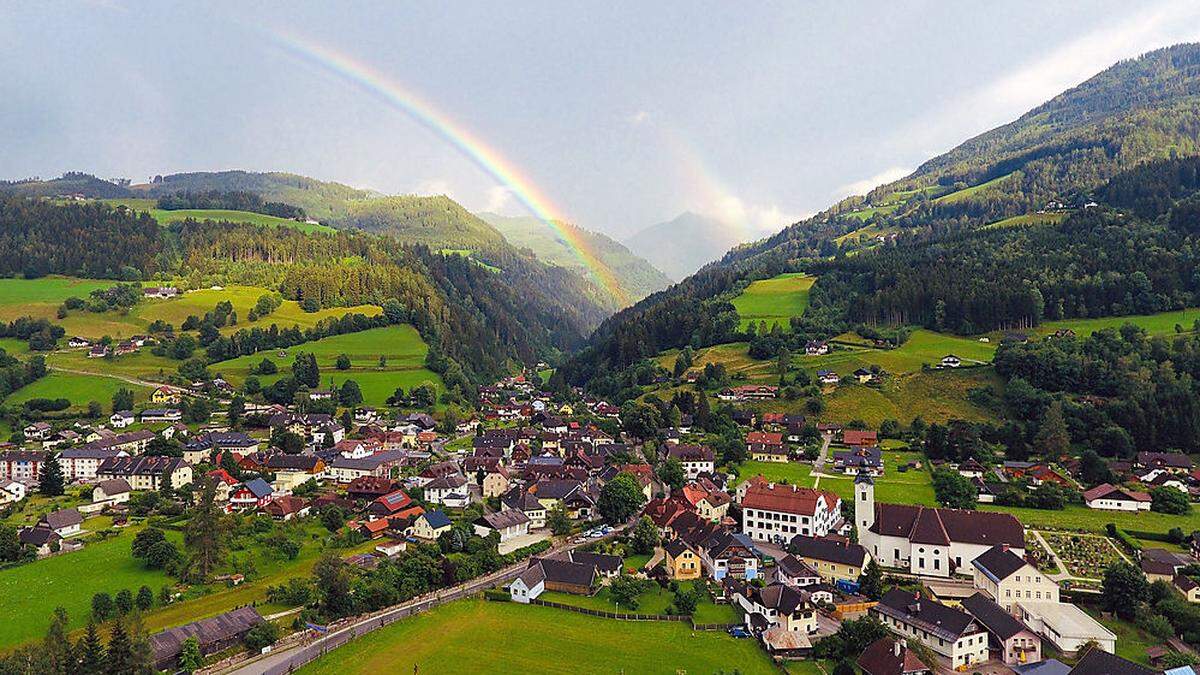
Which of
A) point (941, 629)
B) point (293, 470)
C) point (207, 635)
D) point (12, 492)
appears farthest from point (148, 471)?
point (941, 629)

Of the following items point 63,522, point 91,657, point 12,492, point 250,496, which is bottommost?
point 250,496

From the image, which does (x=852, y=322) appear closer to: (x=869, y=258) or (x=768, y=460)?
(x=869, y=258)

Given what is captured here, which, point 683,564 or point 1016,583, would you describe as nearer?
point 1016,583

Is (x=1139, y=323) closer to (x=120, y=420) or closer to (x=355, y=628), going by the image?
(x=355, y=628)

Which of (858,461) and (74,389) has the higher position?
(74,389)

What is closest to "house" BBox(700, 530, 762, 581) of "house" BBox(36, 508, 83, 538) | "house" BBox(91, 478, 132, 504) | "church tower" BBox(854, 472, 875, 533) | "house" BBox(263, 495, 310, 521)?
"church tower" BBox(854, 472, 875, 533)

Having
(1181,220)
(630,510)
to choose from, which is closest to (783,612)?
(630,510)
